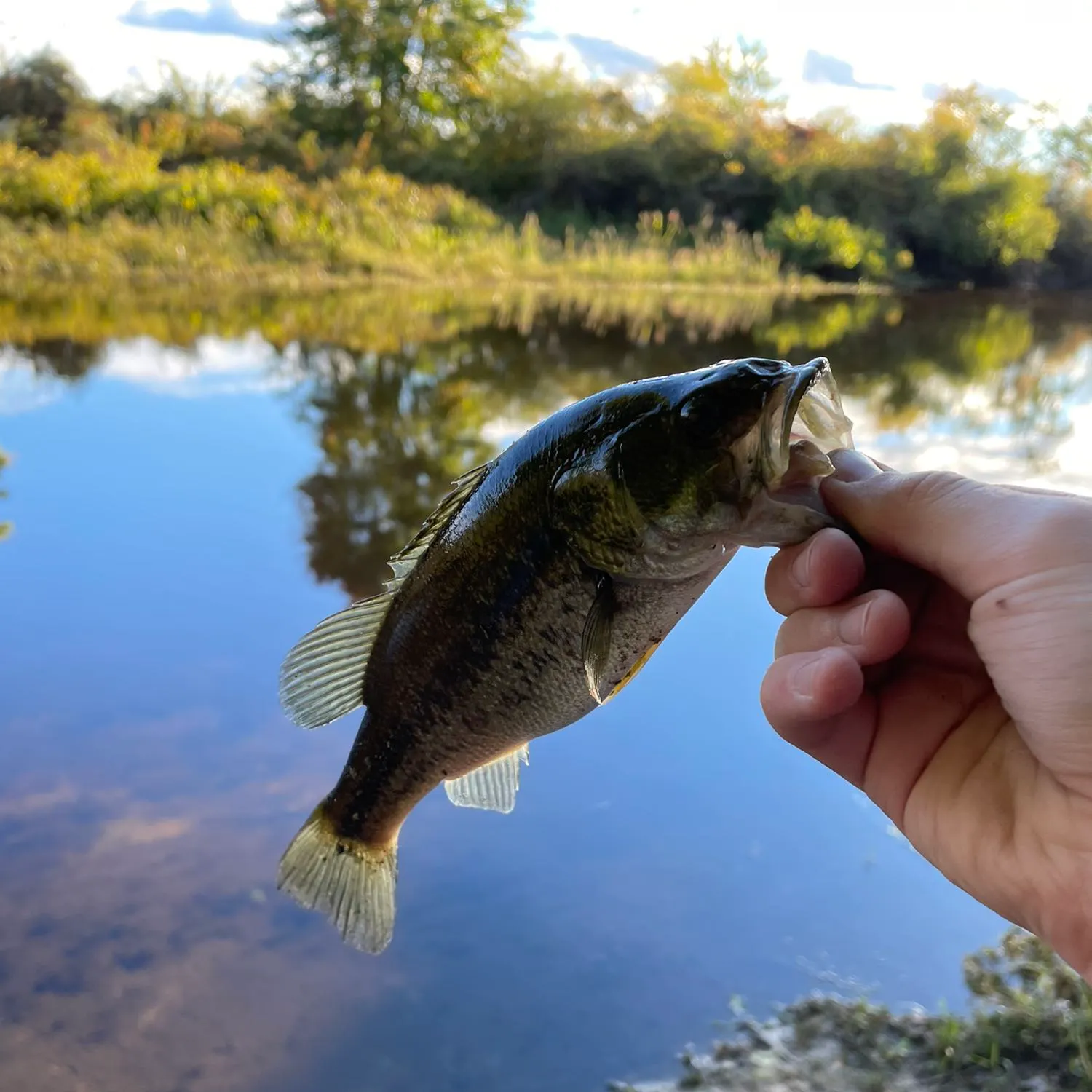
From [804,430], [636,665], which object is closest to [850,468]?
[804,430]

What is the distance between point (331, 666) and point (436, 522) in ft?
1.09

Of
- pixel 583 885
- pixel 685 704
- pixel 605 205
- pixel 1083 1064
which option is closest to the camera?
pixel 1083 1064

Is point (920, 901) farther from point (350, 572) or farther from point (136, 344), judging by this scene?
point (136, 344)

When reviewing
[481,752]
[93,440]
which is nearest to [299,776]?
[481,752]

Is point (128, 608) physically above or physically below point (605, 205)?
below

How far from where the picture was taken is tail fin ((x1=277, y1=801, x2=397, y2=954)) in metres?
1.67

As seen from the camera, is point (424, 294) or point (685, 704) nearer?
point (685, 704)

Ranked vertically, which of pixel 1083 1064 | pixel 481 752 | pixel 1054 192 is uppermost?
pixel 1054 192

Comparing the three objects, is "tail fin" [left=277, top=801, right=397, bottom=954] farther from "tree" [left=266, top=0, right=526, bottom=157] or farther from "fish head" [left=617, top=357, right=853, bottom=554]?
"tree" [left=266, top=0, right=526, bottom=157]

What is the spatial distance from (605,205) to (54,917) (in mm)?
22384

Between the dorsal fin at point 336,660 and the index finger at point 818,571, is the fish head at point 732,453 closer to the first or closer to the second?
the index finger at point 818,571

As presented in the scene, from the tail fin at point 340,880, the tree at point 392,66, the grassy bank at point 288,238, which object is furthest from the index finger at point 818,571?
the tree at point 392,66

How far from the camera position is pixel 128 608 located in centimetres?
438

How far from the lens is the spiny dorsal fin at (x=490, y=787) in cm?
174
